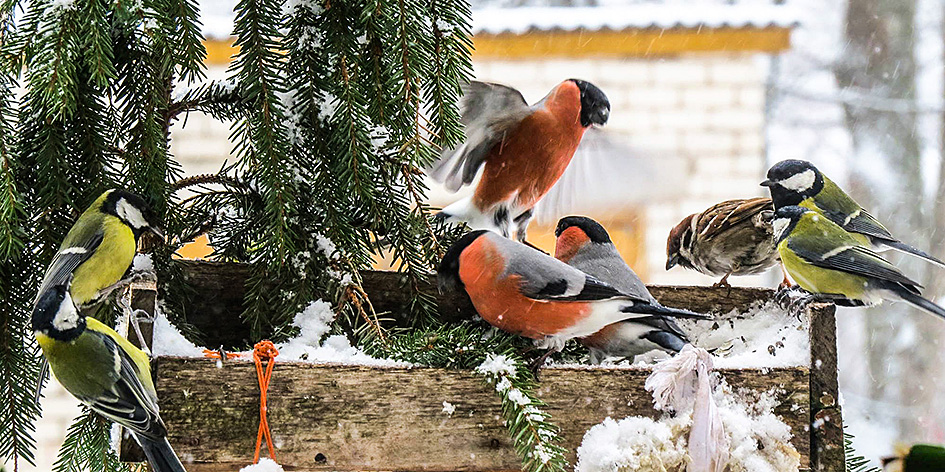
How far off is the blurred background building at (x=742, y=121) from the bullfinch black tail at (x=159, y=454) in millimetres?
914

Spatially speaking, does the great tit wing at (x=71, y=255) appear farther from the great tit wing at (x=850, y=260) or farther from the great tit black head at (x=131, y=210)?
the great tit wing at (x=850, y=260)

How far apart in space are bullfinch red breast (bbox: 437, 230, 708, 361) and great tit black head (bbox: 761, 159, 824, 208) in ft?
1.03

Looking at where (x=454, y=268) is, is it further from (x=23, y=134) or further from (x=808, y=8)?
(x=808, y=8)

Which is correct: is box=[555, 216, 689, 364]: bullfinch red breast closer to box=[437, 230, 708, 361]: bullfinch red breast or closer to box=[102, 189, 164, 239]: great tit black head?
box=[437, 230, 708, 361]: bullfinch red breast

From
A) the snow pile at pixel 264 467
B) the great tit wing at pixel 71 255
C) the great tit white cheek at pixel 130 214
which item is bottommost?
the snow pile at pixel 264 467

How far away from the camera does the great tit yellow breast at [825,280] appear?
1222mm

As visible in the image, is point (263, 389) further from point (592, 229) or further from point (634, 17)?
point (634, 17)

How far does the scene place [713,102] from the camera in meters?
3.06

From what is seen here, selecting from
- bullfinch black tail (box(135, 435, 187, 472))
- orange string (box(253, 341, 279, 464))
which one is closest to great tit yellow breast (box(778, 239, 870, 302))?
orange string (box(253, 341, 279, 464))

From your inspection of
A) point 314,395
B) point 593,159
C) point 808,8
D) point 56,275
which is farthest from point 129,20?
point 808,8

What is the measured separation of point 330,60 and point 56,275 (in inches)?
16.8

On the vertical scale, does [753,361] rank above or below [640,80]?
below

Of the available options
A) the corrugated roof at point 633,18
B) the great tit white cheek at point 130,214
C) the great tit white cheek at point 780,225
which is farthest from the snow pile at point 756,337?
the corrugated roof at point 633,18

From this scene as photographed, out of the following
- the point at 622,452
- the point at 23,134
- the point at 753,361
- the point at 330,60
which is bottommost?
the point at 622,452
